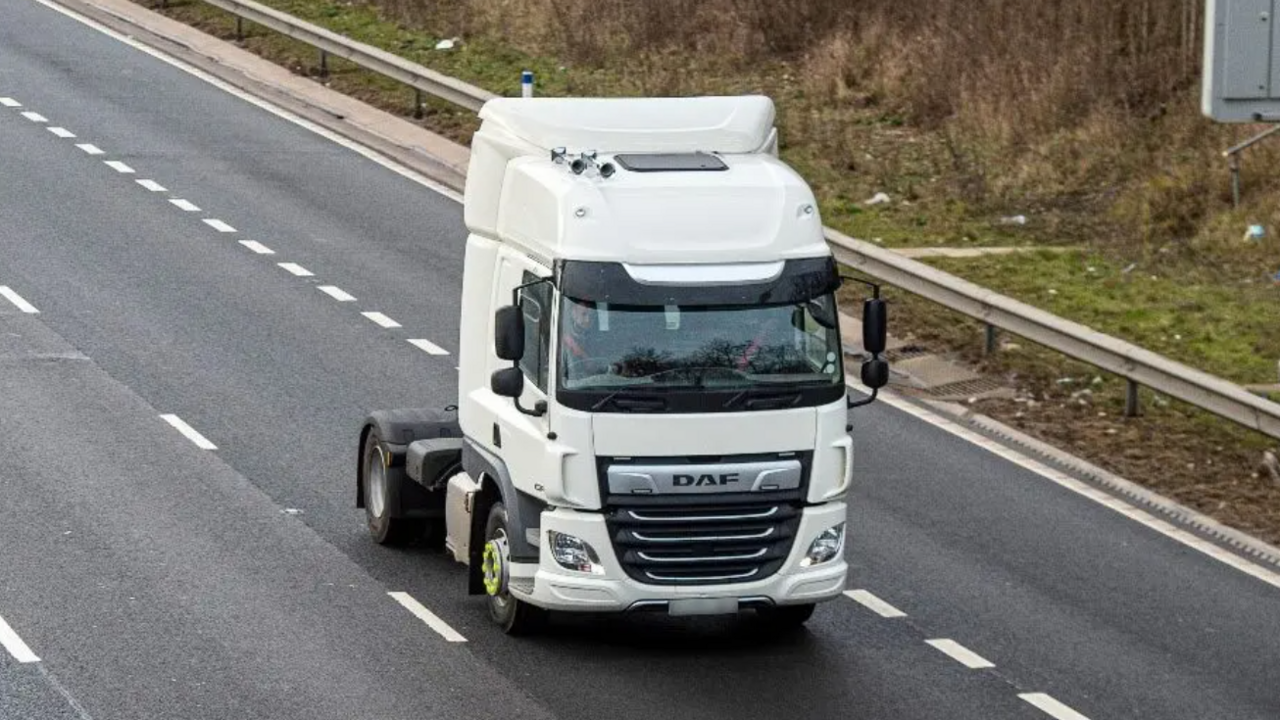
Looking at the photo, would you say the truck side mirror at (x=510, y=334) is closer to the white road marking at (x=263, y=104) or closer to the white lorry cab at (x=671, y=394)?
the white lorry cab at (x=671, y=394)

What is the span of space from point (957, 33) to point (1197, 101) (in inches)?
159

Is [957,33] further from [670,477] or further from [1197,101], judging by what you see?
[670,477]

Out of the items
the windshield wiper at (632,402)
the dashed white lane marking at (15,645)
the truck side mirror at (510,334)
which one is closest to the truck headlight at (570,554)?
the windshield wiper at (632,402)

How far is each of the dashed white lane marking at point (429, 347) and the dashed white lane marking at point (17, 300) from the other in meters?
3.49

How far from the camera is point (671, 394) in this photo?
14.3m

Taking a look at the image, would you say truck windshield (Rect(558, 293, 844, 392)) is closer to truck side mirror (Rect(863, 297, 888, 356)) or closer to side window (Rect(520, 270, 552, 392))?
side window (Rect(520, 270, 552, 392))

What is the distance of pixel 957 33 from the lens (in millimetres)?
31266

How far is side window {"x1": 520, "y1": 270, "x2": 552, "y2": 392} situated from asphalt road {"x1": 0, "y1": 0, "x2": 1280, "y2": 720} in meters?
1.65

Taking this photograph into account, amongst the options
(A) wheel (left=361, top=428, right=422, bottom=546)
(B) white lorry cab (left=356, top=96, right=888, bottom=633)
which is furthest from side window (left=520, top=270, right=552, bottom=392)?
(A) wheel (left=361, top=428, right=422, bottom=546)

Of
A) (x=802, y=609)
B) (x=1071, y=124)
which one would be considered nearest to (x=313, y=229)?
(x=1071, y=124)

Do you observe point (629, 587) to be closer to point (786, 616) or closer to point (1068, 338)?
point (786, 616)

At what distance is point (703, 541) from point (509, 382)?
1481 mm

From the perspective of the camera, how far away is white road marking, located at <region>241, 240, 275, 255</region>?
2512cm

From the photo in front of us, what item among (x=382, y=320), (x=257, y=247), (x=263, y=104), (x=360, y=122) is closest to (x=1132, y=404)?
(x=382, y=320)
